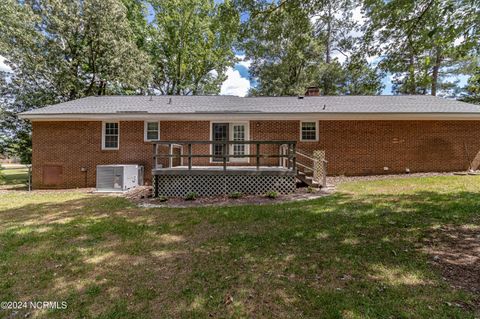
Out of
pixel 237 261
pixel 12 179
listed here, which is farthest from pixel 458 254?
pixel 12 179

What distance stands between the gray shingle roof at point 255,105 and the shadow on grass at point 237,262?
664cm

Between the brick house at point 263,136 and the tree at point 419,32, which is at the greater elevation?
the tree at point 419,32

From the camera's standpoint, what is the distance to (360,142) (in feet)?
38.2

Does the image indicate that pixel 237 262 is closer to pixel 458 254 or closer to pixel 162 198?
pixel 458 254

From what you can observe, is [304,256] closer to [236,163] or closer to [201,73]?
[236,163]

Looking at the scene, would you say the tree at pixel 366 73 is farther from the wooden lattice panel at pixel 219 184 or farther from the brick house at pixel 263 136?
the brick house at pixel 263 136

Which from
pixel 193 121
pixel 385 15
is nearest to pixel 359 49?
pixel 385 15

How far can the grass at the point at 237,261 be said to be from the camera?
99.0 inches

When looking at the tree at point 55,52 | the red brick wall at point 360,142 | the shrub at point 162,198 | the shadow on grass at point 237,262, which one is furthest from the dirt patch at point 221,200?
the tree at point 55,52

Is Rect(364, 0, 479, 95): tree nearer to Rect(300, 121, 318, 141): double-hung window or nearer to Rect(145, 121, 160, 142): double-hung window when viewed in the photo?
Rect(300, 121, 318, 141): double-hung window

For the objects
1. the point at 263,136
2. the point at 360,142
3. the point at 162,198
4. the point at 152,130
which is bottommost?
the point at 162,198

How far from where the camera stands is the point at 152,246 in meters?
4.10

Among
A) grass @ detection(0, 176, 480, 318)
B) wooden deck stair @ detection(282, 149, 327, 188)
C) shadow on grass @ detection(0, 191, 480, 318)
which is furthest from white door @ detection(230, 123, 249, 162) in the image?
shadow on grass @ detection(0, 191, 480, 318)

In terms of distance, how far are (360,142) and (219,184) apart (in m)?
7.63
